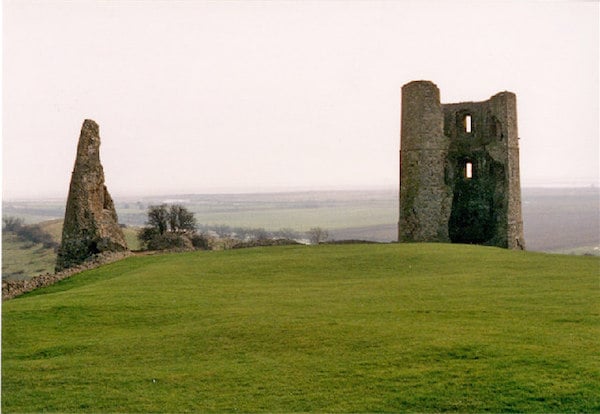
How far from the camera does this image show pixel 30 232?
92.6 m

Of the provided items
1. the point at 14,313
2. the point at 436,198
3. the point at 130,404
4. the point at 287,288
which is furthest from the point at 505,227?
the point at 130,404

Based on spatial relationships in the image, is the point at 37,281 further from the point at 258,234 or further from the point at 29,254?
the point at 258,234

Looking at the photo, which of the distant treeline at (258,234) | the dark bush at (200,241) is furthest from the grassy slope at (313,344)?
the distant treeline at (258,234)

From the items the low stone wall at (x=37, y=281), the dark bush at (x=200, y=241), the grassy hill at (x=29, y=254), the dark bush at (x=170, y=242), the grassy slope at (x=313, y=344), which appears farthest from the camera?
the grassy hill at (x=29, y=254)

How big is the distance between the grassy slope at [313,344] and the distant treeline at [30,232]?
209ft

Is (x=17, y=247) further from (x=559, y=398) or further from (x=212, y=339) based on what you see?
(x=559, y=398)

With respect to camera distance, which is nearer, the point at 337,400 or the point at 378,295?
the point at 337,400

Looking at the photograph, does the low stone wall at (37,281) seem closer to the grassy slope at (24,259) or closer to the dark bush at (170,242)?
the dark bush at (170,242)

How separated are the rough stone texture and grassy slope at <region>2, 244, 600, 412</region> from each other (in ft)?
37.3

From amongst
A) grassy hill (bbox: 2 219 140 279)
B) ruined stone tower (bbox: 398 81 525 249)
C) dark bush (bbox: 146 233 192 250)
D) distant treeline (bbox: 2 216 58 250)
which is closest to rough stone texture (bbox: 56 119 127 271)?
dark bush (bbox: 146 233 192 250)

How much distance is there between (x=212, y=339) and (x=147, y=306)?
4.41 m

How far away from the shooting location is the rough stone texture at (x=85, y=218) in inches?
1340

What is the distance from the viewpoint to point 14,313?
18.4m

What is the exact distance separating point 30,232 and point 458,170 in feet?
224
